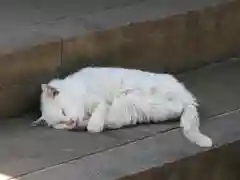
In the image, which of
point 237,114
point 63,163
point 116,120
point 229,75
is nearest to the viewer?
point 63,163

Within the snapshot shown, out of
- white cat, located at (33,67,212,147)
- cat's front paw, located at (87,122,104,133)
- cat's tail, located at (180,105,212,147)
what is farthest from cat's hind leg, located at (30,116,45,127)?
cat's tail, located at (180,105,212,147)

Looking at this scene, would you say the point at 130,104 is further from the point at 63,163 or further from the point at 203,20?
the point at 203,20

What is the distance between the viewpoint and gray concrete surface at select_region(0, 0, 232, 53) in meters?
2.40

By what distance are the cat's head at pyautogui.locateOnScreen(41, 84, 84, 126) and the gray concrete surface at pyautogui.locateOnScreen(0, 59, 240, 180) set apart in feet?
0.14

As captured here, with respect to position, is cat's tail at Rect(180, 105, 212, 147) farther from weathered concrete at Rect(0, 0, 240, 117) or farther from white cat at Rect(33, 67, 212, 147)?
weathered concrete at Rect(0, 0, 240, 117)

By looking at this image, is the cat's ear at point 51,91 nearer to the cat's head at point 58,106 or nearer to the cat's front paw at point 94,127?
the cat's head at point 58,106

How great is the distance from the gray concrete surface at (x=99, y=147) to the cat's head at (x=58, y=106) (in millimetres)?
42

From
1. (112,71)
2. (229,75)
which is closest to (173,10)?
(229,75)

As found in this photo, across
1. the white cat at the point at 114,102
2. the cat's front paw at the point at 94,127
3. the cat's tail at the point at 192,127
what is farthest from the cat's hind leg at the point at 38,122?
the cat's tail at the point at 192,127

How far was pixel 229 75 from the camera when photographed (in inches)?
106

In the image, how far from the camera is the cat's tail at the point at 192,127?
2.15 m

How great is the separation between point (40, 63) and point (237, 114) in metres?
0.71

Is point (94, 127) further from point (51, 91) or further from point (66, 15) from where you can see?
point (66, 15)

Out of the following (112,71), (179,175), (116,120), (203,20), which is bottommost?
(179,175)
